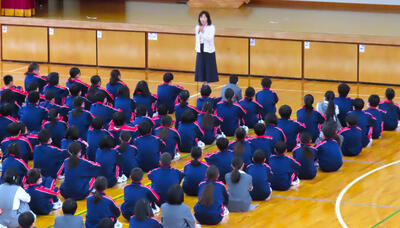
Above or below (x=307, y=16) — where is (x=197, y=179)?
below

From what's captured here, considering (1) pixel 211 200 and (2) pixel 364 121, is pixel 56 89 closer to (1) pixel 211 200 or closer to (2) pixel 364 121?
(2) pixel 364 121

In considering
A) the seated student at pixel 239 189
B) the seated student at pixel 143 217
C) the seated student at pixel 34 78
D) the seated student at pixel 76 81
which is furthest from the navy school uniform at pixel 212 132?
the seated student at pixel 143 217

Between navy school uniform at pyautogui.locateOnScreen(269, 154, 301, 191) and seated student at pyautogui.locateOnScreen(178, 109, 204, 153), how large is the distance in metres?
1.66

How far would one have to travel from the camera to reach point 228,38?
16438 mm

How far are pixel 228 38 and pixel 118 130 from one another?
19.0 ft

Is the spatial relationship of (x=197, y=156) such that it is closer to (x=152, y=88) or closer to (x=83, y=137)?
(x=83, y=137)

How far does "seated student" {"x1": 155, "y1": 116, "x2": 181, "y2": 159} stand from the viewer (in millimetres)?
10867

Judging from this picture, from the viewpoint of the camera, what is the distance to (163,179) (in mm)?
9375

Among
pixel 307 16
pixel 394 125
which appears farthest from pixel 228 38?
pixel 394 125

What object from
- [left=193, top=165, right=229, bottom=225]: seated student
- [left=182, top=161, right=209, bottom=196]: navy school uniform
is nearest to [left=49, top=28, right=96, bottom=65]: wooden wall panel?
[left=182, top=161, right=209, bottom=196]: navy school uniform

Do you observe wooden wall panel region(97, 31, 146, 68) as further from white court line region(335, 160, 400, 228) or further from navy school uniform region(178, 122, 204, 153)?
white court line region(335, 160, 400, 228)

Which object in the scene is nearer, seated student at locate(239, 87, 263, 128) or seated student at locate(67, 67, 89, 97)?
Answer: seated student at locate(239, 87, 263, 128)

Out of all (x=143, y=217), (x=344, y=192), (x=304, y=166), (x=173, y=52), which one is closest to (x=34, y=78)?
(x=173, y=52)

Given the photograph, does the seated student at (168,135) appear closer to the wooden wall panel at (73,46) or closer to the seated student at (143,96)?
the seated student at (143,96)
